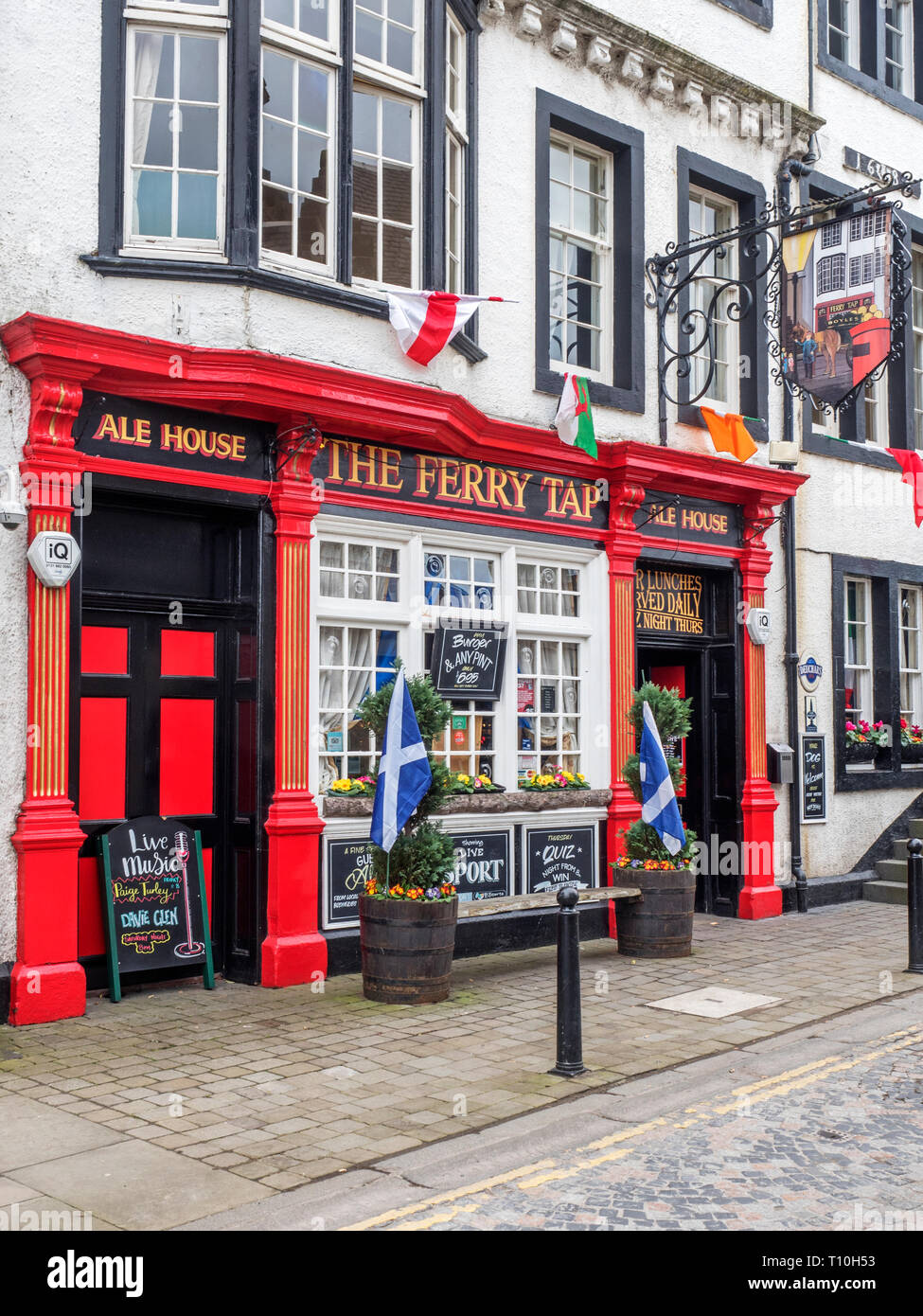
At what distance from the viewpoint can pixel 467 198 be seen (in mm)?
10344

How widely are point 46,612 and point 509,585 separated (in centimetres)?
412

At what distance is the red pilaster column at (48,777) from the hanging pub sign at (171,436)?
213mm

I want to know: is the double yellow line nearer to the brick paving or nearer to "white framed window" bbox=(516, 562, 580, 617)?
the brick paving

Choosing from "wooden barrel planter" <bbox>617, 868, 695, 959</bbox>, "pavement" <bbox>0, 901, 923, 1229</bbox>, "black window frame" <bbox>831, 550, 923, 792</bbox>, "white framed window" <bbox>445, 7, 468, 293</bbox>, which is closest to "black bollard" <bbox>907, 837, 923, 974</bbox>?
"pavement" <bbox>0, 901, 923, 1229</bbox>

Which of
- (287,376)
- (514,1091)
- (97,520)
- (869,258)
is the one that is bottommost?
(514,1091)

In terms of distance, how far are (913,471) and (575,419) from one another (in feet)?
19.6

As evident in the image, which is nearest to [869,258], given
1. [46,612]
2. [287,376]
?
[287,376]

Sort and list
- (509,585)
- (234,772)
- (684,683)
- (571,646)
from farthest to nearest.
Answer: (684,683) → (571,646) → (509,585) → (234,772)

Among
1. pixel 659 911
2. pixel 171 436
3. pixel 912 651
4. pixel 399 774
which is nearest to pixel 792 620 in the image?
pixel 912 651

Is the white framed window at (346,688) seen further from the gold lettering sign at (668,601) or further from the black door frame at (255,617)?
the gold lettering sign at (668,601)

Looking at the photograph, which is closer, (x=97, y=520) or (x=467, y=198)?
(x=97, y=520)

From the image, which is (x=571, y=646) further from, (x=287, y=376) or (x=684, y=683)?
(x=287, y=376)

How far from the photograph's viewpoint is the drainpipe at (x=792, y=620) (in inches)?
515

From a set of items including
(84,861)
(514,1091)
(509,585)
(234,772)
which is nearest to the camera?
(514,1091)
